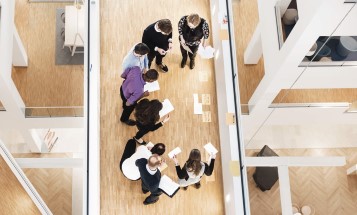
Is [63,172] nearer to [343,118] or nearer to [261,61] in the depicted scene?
[261,61]

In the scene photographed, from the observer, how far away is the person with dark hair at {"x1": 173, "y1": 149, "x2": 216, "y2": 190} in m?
6.16

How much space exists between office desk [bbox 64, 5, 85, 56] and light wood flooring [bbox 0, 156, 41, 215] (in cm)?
250

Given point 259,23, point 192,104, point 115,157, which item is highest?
point 259,23

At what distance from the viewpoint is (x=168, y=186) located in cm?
669

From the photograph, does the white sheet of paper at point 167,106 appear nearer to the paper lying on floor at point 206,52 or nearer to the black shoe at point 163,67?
the black shoe at point 163,67

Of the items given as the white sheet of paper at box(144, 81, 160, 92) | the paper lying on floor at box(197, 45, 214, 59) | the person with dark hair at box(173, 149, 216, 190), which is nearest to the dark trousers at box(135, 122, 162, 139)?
the person with dark hair at box(173, 149, 216, 190)

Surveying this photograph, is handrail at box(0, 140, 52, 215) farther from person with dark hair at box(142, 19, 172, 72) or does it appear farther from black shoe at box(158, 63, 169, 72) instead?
black shoe at box(158, 63, 169, 72)

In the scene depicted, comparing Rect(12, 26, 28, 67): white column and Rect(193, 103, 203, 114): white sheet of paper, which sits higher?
Rect(12, 26, 28, 67): white column

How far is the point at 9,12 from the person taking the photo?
6.95m

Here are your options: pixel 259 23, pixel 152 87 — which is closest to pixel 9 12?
pixel 152 87

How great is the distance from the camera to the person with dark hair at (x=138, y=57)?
246 inches

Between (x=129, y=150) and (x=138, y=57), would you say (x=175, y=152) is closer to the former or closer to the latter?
(x=129, y=150)

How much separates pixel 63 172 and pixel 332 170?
3.51 metres

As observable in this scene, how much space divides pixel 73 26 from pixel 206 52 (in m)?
2.06
